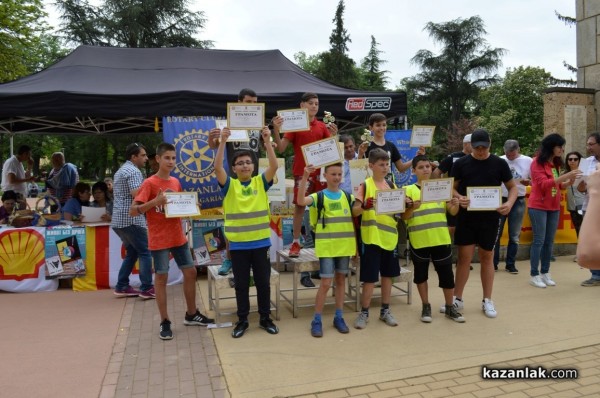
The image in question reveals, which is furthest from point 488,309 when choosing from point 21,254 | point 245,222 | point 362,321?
point 21,254

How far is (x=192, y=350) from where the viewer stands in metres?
4.11

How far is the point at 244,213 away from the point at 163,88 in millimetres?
3818

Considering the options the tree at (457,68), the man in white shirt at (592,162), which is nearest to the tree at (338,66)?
the tree at (457,68)

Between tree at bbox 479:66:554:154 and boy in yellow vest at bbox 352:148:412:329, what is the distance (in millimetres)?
30832

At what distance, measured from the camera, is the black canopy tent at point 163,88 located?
6691mm

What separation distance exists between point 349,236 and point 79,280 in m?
4.08

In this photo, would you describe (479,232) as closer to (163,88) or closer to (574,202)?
(574,202)

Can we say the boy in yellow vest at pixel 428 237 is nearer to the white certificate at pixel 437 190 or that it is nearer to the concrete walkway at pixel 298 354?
the white certificate at pixel 437 190

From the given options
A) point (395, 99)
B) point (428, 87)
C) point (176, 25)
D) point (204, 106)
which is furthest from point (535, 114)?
point (204, 106)

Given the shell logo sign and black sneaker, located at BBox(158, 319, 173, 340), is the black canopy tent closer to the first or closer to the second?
the shell logo sign

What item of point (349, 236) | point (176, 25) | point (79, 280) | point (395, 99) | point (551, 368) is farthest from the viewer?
point (176, 25)

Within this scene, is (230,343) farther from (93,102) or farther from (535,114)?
(535,114)

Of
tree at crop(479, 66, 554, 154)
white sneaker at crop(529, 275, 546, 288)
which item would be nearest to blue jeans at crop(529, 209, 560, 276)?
white sneaker at crop(529, 275, 546, 288)

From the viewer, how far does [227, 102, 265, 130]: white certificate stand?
4.39m
